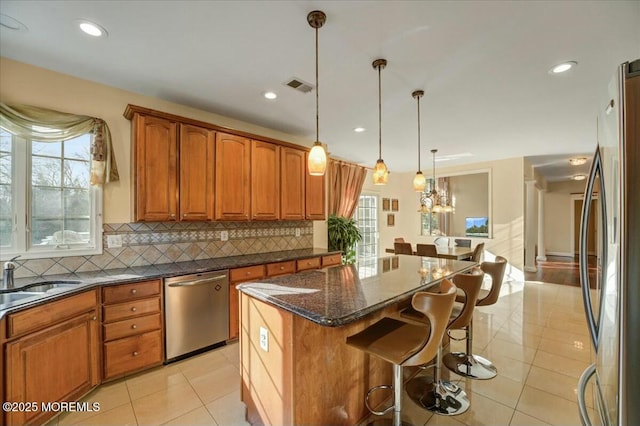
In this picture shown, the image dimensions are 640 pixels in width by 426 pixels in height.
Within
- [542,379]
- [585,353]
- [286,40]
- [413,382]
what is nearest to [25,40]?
[286,40]

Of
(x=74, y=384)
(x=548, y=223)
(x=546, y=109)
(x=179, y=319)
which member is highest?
(x=546, y=109)

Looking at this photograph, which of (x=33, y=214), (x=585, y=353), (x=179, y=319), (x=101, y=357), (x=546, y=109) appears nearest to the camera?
(x=101, y=357)

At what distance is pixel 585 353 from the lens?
2801 mm

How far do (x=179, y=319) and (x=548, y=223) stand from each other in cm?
1190

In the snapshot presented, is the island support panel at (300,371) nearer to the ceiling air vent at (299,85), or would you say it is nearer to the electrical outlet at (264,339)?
the electrical outlet at (264,339)

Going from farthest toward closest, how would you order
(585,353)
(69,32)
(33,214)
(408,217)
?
1. (408,217)
2. (585,353)
3. (33,214)
4. (69,32)

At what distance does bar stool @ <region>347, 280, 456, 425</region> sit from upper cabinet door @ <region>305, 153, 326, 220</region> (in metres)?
2.58

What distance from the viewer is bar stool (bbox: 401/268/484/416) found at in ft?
6.43

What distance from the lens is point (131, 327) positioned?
2377 mm

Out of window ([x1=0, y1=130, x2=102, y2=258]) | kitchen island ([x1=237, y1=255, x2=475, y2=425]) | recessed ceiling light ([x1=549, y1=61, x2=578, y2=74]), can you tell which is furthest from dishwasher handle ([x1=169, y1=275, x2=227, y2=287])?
recessed ceiling light ([x1=549, y1=61, x2=578, y2=74])

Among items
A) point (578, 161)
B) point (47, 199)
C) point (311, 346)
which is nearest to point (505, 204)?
point (578, 161)

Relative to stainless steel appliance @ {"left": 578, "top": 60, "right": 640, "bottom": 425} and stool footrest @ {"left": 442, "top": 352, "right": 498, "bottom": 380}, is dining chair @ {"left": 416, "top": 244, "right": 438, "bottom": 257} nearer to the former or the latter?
stool footrest @ {"left": 442, "top": 352, "right": 498, "bottom": 380}

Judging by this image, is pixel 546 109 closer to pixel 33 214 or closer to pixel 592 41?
pixel 592 41

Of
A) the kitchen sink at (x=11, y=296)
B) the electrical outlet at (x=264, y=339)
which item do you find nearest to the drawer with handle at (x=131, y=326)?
the kitchen sink at (x=11, y=296)
